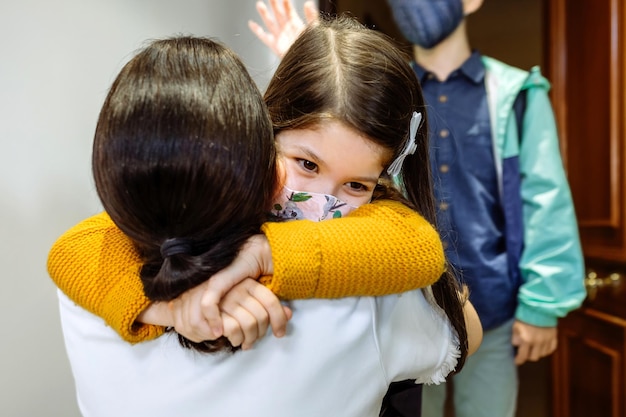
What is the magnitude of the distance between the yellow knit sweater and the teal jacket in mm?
640

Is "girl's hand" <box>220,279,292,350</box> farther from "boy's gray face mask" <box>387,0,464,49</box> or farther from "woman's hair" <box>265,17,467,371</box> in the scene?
"boy's gray face mask" <box>387,0,464,49</box>

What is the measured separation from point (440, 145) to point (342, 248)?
730 mm

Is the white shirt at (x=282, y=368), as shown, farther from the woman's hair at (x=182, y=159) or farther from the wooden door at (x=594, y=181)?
the wooden door at (x=594, y=181)

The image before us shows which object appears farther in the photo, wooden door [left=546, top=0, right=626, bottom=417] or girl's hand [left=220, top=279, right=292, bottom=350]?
wooden door [left=546, top=0, right=626, bottom=417]

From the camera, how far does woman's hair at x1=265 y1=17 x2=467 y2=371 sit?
53cm

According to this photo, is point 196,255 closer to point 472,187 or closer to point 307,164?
point 307,164

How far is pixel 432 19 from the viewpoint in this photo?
111 centimetres

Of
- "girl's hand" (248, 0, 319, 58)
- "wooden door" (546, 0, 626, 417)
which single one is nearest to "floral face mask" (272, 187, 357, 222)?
"girl's hand" (248, 0, 319, 58)

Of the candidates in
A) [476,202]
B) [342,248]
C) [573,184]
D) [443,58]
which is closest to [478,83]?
[443,58]

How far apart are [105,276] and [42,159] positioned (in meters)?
0.53

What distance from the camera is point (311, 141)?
537mm

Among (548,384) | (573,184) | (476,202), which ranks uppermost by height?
(476,202)

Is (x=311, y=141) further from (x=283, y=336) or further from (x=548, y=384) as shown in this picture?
(x=548, y=384)

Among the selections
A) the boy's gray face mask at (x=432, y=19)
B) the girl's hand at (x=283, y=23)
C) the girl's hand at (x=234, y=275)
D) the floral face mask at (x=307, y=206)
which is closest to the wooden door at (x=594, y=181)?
the boy's gray face mask at (x=432, y=19)
